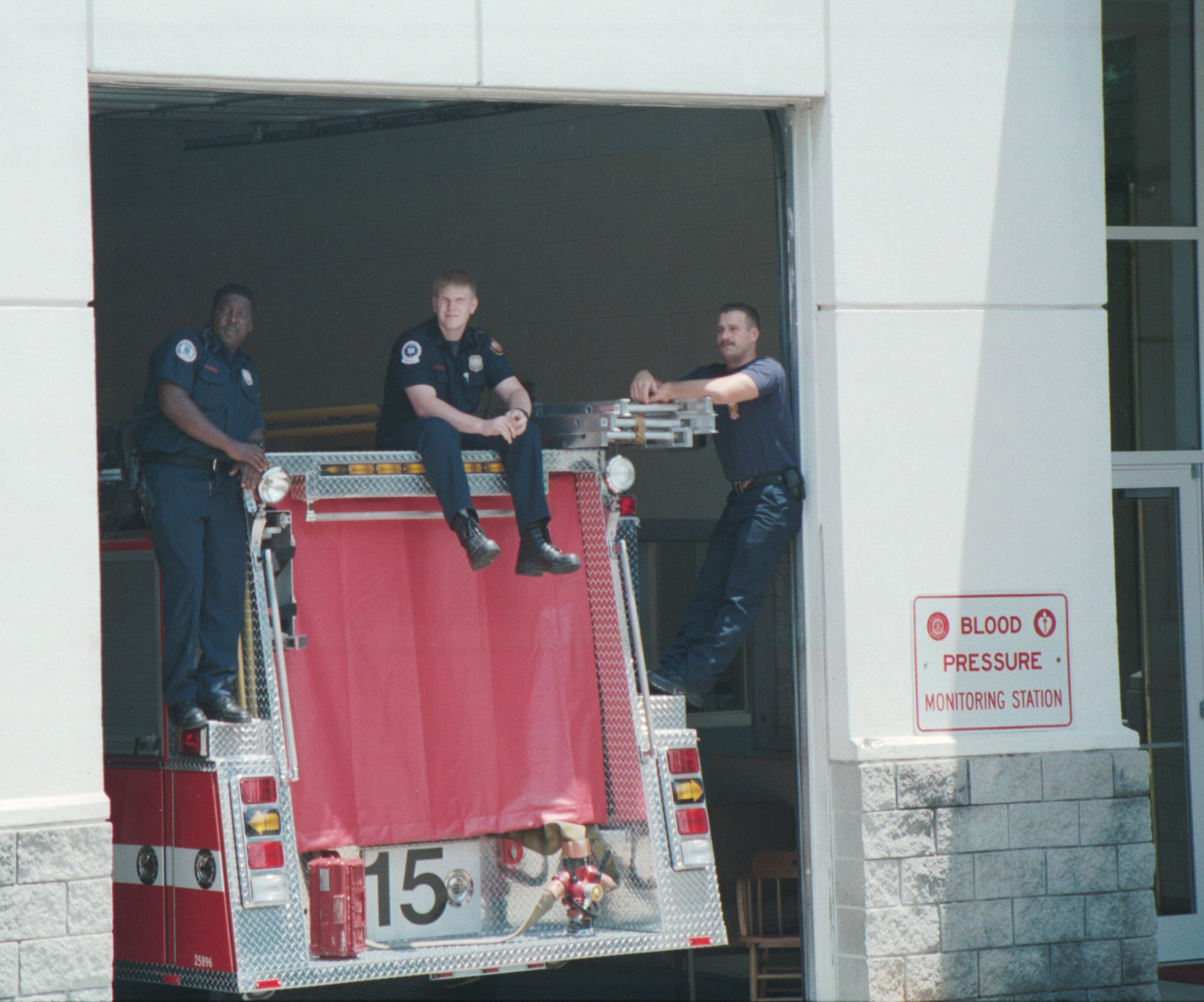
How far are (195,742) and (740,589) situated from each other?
2.70m

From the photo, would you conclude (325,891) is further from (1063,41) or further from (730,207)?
(730,207)

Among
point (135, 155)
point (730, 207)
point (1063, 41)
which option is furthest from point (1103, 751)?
point (135, 155)

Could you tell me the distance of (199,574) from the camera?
7.09m

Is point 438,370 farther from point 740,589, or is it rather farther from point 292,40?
point 740,589

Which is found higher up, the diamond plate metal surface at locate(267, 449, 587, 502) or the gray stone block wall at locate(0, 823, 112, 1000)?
the diamond plate metal surface at locate(267, 449, 587, 502)

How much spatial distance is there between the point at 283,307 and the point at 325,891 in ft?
29.0

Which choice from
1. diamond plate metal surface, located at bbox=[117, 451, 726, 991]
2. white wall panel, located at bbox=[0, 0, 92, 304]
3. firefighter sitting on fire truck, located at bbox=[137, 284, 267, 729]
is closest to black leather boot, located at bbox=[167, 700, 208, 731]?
firefighter sitting on fire truck, located at bbox=[137, 284, 267, 729]

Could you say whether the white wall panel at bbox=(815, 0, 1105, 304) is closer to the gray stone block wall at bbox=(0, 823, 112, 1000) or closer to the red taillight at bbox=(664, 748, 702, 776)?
the red taillight at bbox=(664, 748, 702, 776)

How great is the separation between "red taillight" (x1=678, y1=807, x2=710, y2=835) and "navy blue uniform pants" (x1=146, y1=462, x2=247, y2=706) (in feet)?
6.47

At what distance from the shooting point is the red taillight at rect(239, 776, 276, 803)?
6.52m

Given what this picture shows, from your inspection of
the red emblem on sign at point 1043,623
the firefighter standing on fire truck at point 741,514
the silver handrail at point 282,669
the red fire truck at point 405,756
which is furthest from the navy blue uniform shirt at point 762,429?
the silver handrail at point 282,669

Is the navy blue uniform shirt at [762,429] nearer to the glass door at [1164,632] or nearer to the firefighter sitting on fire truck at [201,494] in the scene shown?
the firefighter sitting on fire truck at [201,494]

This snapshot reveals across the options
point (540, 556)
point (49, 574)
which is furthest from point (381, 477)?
point (49, 574)

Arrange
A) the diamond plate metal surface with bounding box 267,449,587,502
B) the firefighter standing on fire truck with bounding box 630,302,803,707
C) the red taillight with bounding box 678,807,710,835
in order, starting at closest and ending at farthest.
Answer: the diamond plate metal surface with bounding box 267,449,587,502, the red taillight with bounding box 678,807,710,835, the firefighter standing on fire truck with bounding box 630,302,803,707
